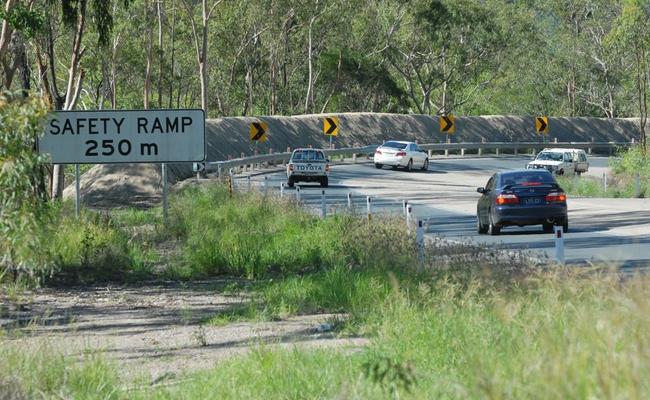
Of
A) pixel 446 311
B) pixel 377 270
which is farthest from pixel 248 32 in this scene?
pixel 446 311

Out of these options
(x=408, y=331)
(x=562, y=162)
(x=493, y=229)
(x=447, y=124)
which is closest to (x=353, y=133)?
(x=447, y=124)

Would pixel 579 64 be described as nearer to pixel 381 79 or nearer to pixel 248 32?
pixel 381 79

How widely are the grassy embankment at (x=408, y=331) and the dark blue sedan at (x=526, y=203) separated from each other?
4.42 metres

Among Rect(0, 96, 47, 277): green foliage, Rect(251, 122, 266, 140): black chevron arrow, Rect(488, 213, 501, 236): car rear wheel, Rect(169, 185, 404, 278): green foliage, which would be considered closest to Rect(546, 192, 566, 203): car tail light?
Rect(488, 213, 501, 236): car rear wheel

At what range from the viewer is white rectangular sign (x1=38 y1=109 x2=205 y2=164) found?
22906 mm

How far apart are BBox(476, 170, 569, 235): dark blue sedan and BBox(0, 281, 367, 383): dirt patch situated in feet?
28.8

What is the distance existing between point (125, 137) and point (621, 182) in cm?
2976

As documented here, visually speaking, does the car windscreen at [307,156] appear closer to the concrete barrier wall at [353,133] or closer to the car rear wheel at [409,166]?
the concrete barrier wall at [353,133]

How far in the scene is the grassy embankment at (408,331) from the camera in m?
5.97

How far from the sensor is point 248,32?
84.0 metres

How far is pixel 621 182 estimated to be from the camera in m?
48.8

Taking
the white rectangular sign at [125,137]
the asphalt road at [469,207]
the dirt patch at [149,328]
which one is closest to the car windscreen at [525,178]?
the asphalt road at [469,207]

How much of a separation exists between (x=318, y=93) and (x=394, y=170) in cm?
3549

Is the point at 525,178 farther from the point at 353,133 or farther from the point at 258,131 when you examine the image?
the point at 353,133
